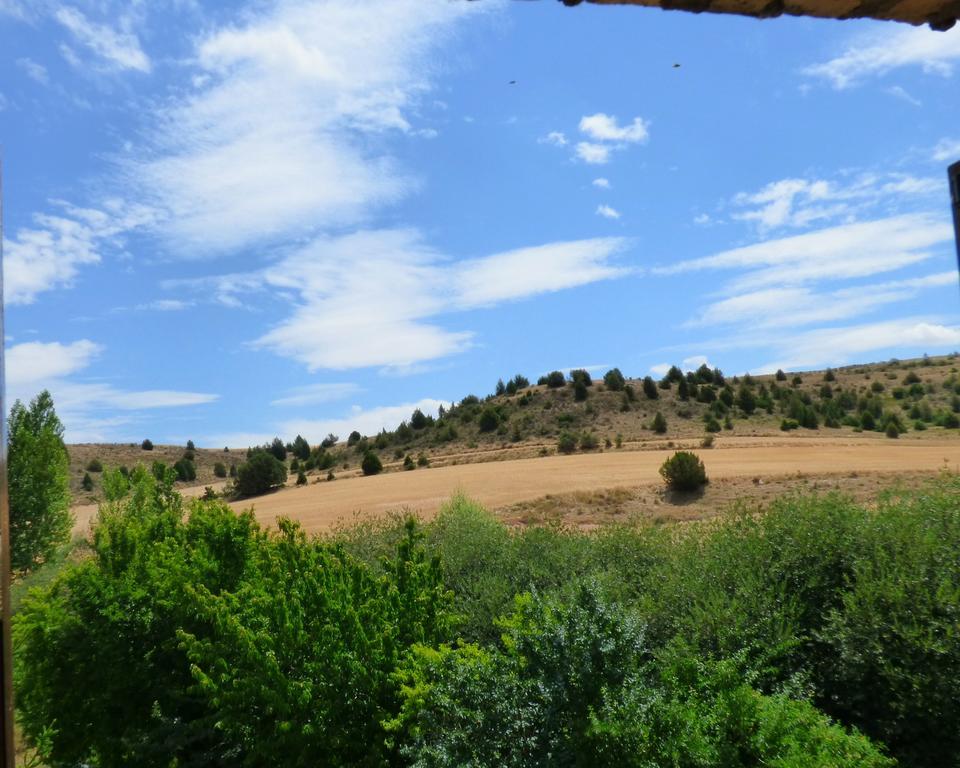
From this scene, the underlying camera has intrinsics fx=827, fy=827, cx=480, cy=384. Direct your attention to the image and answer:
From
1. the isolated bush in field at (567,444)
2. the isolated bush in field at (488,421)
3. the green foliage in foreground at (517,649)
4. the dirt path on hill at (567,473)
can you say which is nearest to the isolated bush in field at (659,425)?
Result: the isolated bush in field at (567,444)

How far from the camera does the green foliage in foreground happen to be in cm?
635

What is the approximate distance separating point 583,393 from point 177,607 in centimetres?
6535

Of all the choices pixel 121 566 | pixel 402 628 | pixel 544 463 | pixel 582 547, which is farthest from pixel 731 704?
pixel 544 463

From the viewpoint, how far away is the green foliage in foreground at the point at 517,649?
6.35 metres

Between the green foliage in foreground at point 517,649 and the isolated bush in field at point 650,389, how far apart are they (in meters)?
59.3

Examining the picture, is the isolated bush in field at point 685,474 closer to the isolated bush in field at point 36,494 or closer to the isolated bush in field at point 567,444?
the isolated bush in field at point 567,444

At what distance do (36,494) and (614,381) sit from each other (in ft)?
178

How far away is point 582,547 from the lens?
12.2 m

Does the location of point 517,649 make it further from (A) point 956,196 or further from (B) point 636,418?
(B) point 636,418

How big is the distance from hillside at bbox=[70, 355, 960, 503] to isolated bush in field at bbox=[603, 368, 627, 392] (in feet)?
0.44

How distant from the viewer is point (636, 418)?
66.1 m

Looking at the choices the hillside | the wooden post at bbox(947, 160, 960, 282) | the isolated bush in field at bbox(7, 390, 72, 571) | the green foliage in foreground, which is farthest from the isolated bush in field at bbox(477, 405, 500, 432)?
the wooden post at bbox(947, 160, 960, 282)

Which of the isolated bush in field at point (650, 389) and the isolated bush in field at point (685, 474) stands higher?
the isolated bush in field at point (650, 389)

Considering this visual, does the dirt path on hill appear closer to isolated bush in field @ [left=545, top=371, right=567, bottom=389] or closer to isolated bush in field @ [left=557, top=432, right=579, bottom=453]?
isolated bush in field @ [left=557, top=432, right=579, bottom=453]
